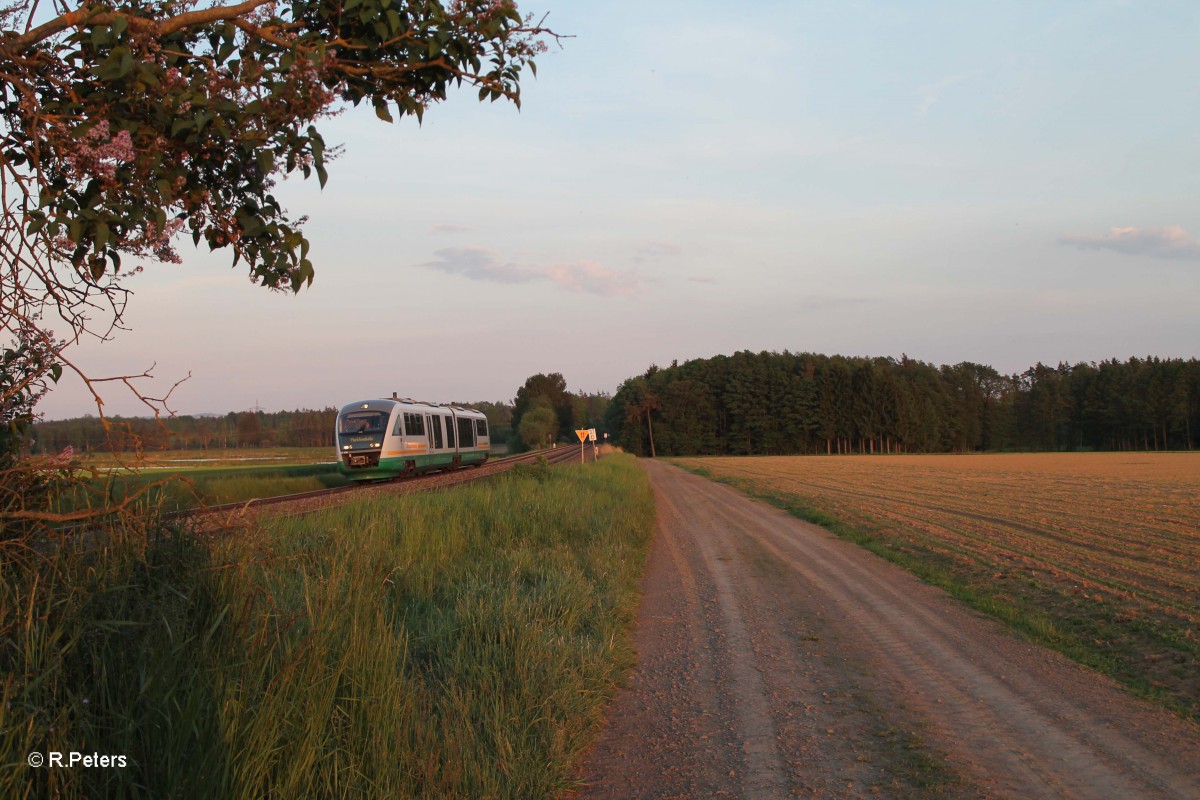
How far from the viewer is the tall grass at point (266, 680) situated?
3010 millimetres

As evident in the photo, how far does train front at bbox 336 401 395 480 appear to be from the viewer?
87.3 ft

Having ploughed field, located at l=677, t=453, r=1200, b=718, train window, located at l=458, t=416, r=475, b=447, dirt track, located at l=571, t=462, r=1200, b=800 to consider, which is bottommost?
ploughed field, located at l=677, t=453, r=1200, b=718

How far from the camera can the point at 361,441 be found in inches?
1049

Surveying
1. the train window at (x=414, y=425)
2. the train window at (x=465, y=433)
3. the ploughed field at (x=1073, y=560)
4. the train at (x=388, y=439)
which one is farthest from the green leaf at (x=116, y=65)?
the train window at (x=465, y=433)

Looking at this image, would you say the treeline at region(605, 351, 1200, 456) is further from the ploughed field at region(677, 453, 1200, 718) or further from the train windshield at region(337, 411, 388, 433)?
the train windshield at region(337, 411, 388, 433)

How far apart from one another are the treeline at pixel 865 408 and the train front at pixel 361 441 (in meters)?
85.5

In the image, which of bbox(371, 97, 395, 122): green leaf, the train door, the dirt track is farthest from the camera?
the train door

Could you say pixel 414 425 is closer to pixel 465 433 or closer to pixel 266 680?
pixel 465 433

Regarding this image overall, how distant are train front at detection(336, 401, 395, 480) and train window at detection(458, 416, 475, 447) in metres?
10.5

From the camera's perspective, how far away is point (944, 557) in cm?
1339

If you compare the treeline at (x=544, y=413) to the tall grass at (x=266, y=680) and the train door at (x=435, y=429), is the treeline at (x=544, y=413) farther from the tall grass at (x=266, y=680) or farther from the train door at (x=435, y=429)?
the tall grass at (x=266, y=680)

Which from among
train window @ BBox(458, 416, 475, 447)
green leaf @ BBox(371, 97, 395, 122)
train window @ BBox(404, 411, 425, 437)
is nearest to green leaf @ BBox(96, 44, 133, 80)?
green leaf @ BBox(371, 97, 395, 122)

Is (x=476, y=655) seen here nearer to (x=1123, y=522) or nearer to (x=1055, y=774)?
(x=1055, y=774)

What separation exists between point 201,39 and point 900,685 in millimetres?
6496
